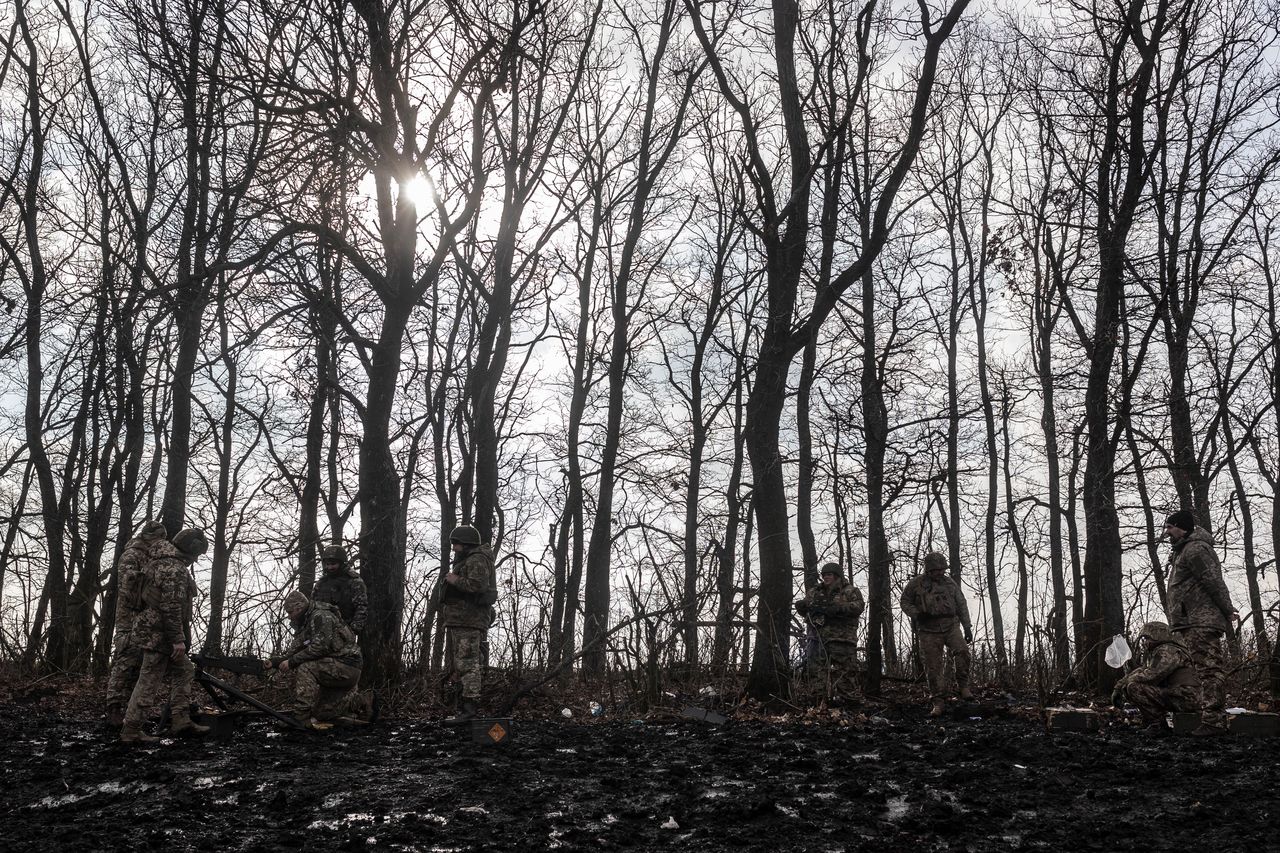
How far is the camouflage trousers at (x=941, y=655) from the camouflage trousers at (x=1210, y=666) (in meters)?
3.01

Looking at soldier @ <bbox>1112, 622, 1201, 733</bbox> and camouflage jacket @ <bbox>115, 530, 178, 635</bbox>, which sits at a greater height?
camouflage jacket @ <bbox>115, 530, 178, 635</bbox>

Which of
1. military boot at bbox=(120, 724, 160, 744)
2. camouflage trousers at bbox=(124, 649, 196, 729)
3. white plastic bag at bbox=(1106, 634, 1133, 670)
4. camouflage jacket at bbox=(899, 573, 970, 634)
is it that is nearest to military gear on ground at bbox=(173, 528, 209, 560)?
camouflage trousers at bbox=(124, 649, 196, 729)

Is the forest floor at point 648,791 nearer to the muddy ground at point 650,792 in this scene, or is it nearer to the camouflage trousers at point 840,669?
the muddy ground at point 650,792

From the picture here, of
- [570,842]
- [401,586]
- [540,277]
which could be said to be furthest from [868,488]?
[540,277]

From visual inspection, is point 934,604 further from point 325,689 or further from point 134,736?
point 134,736

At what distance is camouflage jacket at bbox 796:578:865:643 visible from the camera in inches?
532

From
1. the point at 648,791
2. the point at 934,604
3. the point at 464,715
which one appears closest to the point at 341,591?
the point at 464,715

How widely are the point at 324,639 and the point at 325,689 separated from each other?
20.2 inches

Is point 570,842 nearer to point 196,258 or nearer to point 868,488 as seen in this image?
point 868,488

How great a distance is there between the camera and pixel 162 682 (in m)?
8.98

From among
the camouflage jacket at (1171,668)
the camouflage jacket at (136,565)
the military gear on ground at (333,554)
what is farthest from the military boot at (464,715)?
the camouflage jacket at (1171,668)

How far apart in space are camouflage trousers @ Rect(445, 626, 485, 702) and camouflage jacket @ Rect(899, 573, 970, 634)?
5072 mm

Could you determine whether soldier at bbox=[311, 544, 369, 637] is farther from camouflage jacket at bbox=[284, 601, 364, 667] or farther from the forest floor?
the forest floor

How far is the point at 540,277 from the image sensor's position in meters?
22.0
